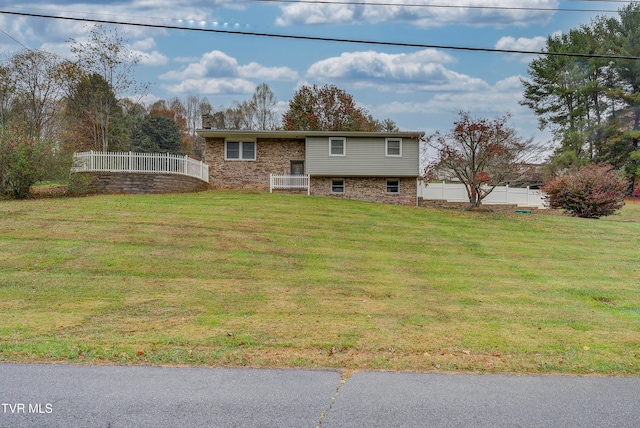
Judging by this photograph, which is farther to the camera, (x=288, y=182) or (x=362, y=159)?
(x=362, y=159)

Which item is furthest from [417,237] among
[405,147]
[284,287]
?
[405,147]

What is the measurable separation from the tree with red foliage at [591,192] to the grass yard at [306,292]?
7.25 metres

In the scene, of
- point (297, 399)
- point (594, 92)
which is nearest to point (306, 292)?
point (297, 399)

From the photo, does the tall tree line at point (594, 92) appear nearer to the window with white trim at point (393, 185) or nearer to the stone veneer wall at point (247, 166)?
the window with white trim at point (393, 185)

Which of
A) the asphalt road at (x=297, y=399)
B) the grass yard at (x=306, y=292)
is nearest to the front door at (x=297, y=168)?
the grass yard at (x=306, y=292)

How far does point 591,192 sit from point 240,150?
1829 centimetres

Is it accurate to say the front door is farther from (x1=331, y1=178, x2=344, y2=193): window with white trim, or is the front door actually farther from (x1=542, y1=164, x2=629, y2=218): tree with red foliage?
(x1=542, y1=164, x2=629, y2=218): tree with red foliage

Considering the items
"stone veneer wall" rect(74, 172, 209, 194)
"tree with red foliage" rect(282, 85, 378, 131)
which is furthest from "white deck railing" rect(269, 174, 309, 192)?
"tree with red foliage" rect(282, 85, 378, 131)

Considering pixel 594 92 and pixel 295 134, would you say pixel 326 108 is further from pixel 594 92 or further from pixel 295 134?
pixel 594 92

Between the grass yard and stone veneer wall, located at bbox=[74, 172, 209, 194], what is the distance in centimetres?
562

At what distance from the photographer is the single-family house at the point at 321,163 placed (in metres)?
26.2

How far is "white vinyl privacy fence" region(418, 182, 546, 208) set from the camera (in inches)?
1128

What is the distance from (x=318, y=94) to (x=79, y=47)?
20.8 meters

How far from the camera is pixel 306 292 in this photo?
855 centimetres
